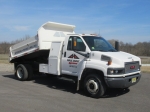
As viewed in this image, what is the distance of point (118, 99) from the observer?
282 inches

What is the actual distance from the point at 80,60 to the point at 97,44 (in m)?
0.97

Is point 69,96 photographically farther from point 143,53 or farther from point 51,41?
point 143,53

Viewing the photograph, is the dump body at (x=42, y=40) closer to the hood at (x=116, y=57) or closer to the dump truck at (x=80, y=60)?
the dump truck at (x=80, y=60)

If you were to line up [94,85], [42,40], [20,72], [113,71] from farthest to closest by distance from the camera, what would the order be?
[20,72] → [42,40] → [94,85] → [113,71]

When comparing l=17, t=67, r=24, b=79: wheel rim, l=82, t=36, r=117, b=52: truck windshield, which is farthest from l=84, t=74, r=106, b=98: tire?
l=17, t=67, r=24, b=79: wheel rim

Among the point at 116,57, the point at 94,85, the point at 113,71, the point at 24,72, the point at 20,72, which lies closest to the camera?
the point at 113,71

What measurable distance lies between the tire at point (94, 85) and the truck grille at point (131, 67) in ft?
3.20

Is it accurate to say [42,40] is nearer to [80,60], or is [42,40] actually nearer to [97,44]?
[80,60]

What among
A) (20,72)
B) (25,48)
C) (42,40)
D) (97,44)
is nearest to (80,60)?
(97,44)

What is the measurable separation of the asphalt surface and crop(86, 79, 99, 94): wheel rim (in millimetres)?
299

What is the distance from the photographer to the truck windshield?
7846 millimetres

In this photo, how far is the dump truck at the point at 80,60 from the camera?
6.97 meters

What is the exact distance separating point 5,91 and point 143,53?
48577mm

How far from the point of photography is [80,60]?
309 inches
